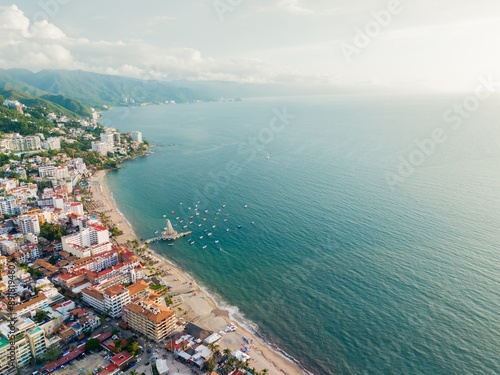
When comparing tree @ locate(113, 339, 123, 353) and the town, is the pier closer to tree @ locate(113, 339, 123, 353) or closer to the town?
the town

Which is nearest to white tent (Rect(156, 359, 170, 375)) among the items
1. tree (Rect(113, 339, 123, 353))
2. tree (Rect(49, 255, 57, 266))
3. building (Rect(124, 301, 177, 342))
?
building (Rect(124, 301, 177, 342))

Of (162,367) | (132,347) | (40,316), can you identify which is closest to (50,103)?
(40,316)

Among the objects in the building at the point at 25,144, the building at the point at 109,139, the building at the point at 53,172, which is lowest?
the building at the point at 53,172

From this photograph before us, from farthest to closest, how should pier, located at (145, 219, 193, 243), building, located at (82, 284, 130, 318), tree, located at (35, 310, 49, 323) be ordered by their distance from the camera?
pier, located at (145, 219, 193, 243)
building, located at (82, 284, 130, 318)
tree, located at (35, 310, 49, 323)

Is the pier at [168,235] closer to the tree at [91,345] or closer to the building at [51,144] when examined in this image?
the tree at [91,345]

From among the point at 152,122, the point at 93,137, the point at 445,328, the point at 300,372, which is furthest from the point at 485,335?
the point at 152,122

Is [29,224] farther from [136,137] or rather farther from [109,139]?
[136,137]

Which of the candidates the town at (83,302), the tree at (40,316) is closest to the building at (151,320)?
the town at (83,302)
